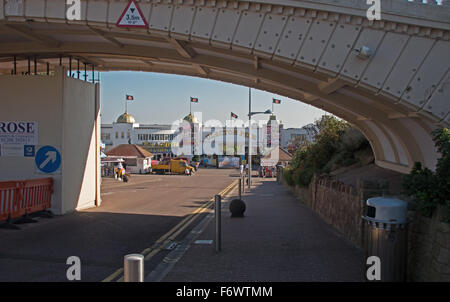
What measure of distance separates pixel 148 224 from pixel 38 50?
7.03m

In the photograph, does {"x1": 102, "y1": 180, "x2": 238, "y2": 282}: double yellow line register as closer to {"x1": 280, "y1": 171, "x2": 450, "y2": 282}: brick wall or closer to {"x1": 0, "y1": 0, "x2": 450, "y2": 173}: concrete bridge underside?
{"x1": 280, "y1": 171, "x2": 450, "y2": 282}: brick wall

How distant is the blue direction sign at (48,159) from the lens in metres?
13.7

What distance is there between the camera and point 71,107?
14.4 metres

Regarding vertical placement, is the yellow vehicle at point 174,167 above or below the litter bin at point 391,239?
below

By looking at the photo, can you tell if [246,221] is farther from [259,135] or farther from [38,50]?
[259,135]

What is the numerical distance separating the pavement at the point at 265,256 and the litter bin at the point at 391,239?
94 centimetres

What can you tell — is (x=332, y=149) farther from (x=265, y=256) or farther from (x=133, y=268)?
(x=133, y=268)

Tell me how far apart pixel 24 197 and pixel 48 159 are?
208 cm

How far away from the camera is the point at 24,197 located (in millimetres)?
11992

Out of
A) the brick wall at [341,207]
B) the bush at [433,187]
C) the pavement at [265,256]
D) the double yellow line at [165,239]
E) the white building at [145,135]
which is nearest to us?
the bush at [433,187]

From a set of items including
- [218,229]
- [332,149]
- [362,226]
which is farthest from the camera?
[332,149]

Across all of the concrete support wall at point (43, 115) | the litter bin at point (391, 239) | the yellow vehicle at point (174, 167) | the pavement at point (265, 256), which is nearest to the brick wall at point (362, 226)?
the litter bin at point (391, 239)

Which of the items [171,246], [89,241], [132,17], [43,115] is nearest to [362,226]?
[171,246]

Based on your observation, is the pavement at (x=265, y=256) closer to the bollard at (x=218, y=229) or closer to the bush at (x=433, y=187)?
the bollard at (x=218, y=229)
